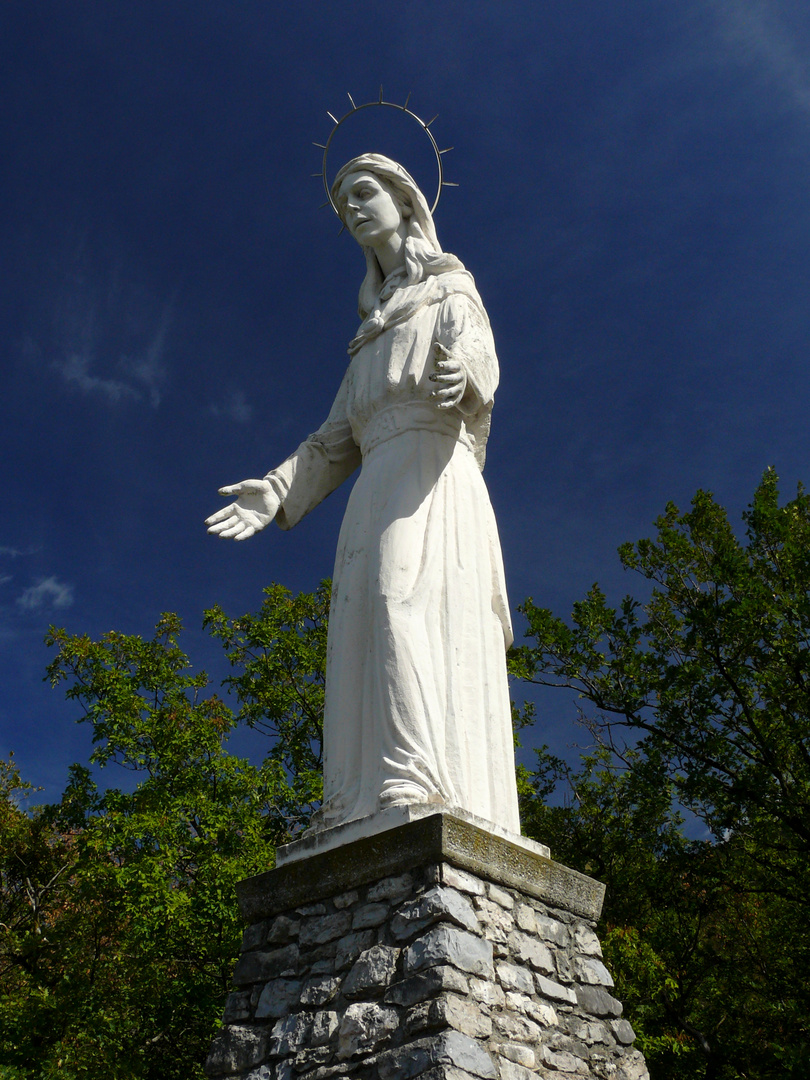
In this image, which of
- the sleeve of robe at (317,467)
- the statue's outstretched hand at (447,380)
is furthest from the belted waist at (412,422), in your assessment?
the sleeve of robe at (317,467)

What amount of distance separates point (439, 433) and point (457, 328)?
0.58 metres

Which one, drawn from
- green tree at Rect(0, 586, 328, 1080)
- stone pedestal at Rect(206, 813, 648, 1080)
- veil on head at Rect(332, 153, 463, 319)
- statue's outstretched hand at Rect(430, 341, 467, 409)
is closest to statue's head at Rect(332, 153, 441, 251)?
veil on head at Rect(332, 153, 463, 319)

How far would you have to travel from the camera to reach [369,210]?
6281 millimetres

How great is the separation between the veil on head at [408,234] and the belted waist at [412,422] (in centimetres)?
113

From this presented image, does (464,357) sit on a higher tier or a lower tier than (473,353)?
lower

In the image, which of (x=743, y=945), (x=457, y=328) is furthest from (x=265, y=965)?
(x=743, y=945)

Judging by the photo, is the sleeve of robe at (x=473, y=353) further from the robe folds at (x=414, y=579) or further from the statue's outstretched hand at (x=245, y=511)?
the statue's outstretched hand at (x=245, y=511)

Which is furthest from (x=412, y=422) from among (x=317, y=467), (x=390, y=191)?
(x=390, y=191)

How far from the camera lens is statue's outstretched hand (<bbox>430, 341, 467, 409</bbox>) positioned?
4.82 metres

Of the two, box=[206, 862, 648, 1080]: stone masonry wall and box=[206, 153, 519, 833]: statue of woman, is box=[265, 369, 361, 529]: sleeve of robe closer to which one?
box=[206, 153, 519, 833]: statue of woman

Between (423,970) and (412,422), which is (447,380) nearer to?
(412,422)

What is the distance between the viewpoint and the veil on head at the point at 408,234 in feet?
20.4

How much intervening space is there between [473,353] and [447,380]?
0.54m

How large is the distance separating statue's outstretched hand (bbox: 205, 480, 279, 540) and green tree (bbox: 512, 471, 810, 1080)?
7857 millimetres
